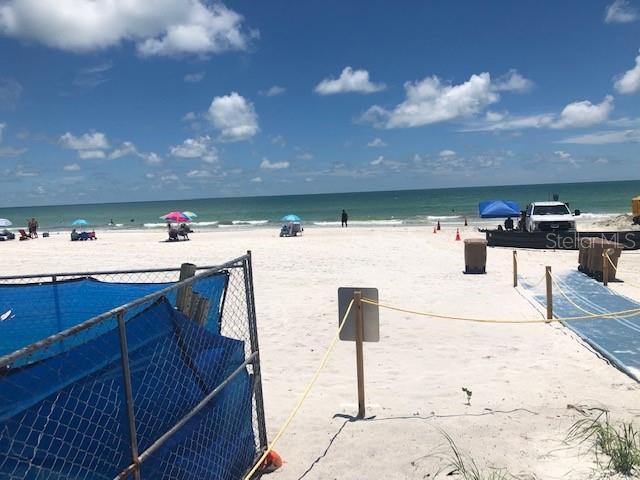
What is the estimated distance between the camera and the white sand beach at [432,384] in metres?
4.82

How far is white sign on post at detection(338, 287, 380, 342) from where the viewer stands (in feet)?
18.9

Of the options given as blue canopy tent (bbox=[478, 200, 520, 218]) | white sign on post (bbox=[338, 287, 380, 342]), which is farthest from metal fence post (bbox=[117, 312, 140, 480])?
blue canopy tent (bbox=[478, 200, 520, 218])

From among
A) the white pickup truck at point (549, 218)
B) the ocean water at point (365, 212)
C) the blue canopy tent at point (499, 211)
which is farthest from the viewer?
the ocean water at point (365, 212)

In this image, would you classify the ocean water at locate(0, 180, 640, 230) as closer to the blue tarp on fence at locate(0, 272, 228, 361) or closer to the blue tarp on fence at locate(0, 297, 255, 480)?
the blue tarp on fence at locate(0, 272, 228, 361)

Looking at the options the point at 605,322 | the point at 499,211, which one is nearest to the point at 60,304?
the point at 605,322

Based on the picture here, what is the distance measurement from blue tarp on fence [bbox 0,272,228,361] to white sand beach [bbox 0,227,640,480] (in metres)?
1.84

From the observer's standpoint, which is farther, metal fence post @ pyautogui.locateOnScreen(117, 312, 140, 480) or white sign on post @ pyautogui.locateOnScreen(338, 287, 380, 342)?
white sign on post @ pyautogui.locateOnScreen(338, 287, 380, 342)

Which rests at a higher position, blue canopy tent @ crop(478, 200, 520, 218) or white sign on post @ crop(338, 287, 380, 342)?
blue canopy tent @ crop(478, 200, 520, 218)

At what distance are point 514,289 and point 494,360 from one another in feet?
19.9

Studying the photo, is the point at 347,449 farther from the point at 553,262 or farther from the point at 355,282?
the point at 553,262

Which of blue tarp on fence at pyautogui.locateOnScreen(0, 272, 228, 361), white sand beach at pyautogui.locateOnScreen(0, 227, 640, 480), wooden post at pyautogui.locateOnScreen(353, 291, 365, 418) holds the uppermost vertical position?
blue tarp on fence at pyautogui.locateOnScreen(0, 272, 228, 361)

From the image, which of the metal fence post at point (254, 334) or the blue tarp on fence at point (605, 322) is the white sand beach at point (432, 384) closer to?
the blue tarp on fence at point (605, 322)

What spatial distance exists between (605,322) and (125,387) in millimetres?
8701

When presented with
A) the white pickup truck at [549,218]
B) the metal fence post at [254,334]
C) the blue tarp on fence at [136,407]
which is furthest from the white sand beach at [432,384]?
the white pickup truck at [549,218]
